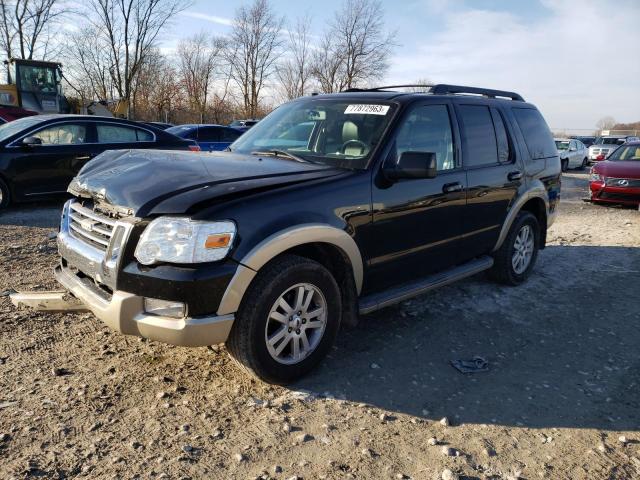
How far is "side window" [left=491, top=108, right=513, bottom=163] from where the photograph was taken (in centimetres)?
480

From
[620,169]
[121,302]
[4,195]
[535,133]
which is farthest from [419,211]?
[620,169]

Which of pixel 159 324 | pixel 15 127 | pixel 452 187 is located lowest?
pixel 159 324

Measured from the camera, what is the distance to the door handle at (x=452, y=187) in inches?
158

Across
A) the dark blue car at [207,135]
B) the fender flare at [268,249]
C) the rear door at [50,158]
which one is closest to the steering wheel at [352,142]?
the fender flare at [268,249]

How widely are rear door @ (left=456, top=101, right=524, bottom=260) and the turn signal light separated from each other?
7.88 ft

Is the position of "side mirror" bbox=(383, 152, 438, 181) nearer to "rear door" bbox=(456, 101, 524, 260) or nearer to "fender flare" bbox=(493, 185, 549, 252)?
"rear door" bbox=(456, 101, 524, 260)

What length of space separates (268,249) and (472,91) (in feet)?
10.2

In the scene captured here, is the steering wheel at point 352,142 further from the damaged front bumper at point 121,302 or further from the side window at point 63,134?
the side window at point 63,134

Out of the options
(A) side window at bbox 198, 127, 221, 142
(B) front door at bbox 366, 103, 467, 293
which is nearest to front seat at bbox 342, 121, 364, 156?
(B) front door at bbox 366, 103, 467, 293

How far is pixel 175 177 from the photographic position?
9.60 feet

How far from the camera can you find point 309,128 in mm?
4043

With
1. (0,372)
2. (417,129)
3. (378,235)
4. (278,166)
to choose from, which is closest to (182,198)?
(278,166)

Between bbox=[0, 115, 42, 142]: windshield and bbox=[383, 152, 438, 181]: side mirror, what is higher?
bbox=[0, 115, 42, 142]: windshield

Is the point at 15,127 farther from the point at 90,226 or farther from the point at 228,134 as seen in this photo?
the point at 228,134
